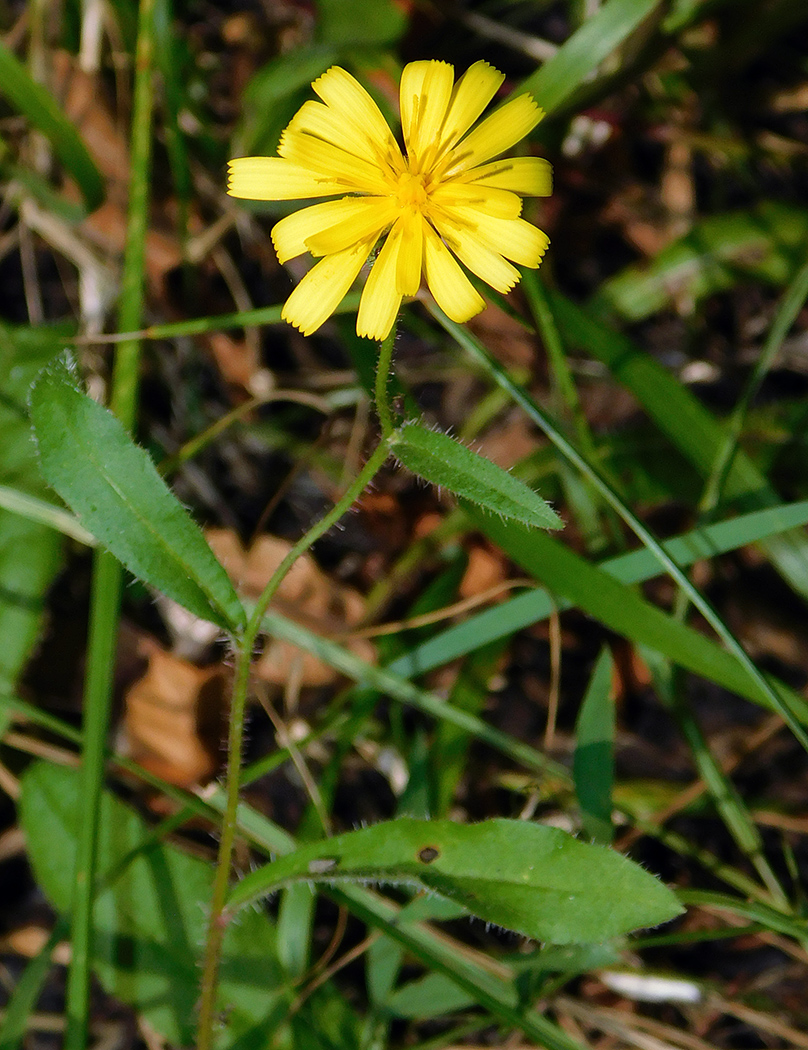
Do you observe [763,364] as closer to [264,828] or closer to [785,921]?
[785,921]

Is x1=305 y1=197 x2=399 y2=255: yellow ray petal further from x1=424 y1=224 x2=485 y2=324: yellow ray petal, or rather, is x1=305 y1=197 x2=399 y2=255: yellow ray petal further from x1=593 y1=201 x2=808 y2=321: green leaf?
x1=593 y1=201 x2=808 y2=321: green leaf

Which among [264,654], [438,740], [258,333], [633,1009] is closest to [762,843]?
[633,1009]

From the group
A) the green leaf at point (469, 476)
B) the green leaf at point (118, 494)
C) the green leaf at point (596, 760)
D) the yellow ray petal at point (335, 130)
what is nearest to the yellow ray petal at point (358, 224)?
the yellow ray petal at point (335, 130)

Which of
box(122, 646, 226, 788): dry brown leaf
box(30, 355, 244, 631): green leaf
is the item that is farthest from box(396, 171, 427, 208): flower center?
box(122, 646, 226, 788): dry brown leaf

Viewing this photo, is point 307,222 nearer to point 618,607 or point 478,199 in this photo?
point 478,199

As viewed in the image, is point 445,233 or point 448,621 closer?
point 445,233

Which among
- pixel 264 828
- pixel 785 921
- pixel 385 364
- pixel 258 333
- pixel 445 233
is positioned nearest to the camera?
pixel 385 364

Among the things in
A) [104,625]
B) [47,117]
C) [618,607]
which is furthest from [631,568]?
[47,117]
